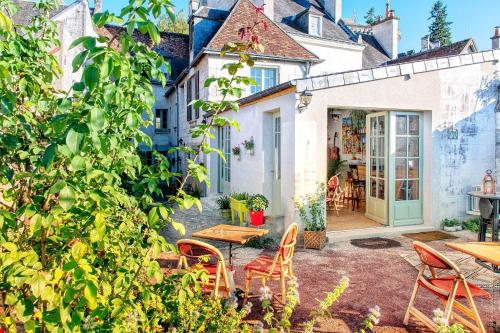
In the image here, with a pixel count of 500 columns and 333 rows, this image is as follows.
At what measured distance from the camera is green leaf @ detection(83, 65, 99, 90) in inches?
52.8

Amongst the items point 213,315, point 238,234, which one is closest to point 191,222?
point 238,234

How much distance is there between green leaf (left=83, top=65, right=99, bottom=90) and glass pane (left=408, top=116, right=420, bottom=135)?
7.95m

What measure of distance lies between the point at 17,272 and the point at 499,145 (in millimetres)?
9738

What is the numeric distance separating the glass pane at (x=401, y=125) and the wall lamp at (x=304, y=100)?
2.35 metres

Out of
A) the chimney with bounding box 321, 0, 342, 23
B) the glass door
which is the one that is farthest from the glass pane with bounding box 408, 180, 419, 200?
the chimney with bounding box 321, 0, 342, 23

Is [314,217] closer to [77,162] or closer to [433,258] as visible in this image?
[433,258]

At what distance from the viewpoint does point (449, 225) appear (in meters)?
8.08

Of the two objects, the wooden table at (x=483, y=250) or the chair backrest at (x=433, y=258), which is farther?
the wooden table at (x=483, y=250)

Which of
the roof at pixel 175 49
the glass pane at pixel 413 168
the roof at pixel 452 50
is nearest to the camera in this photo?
the glass pane at pixel 413 168

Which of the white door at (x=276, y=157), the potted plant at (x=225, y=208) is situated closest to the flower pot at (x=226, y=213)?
the potted plant at (x=225, y=208)

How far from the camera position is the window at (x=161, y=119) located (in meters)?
21.8

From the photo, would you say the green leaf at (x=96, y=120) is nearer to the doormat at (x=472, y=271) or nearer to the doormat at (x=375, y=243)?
the doormat at (x=472, y=271)

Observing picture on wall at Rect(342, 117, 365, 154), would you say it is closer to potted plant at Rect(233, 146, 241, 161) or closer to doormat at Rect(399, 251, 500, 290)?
potted plant at Rect(233, 146, 241, 161)

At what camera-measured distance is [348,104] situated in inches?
291
